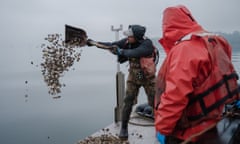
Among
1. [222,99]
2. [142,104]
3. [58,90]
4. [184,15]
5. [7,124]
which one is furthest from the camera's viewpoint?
[7,124]

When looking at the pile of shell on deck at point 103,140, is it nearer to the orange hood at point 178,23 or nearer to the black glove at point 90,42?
the black glove at point 90,42

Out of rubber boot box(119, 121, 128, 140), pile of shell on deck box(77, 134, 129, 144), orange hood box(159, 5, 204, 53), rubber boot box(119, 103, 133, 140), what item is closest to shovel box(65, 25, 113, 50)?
rubber boot box(119, 103, 133, 140)

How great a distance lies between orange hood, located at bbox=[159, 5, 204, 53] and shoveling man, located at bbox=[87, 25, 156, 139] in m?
1.73

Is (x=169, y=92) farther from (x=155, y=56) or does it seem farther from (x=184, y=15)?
(x=155, y=56)

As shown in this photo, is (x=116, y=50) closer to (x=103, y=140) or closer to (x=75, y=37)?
(x=75, y=37)

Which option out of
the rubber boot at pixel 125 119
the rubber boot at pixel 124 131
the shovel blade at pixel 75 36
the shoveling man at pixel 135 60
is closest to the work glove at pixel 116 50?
the shoveling man at pixel 135 60

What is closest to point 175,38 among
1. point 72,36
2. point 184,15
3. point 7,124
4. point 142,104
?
point 184,15

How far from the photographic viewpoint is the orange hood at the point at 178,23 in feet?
5.93

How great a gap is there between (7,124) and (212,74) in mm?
20112

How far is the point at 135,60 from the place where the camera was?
3.83 m

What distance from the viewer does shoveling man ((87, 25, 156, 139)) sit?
12.0ft

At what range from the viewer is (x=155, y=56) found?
3.91m

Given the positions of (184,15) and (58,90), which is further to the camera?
(58,90)

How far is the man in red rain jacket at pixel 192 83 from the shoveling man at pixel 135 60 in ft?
5.97
